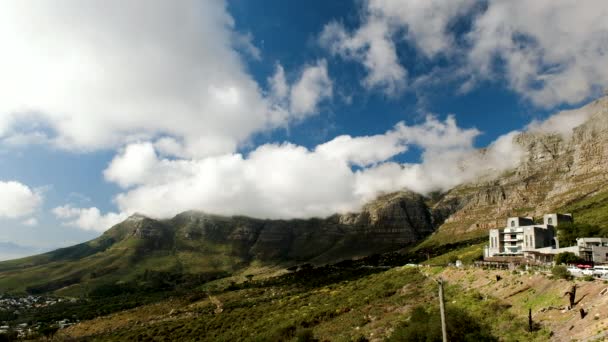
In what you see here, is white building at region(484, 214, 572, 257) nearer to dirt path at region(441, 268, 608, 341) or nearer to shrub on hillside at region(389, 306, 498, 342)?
dirt path at region(441, 268, 608, 341)

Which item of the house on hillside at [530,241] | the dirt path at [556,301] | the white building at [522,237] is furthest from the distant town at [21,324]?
the white building at [522,237]

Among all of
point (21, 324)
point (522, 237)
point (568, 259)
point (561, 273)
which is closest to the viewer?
point (561, 273)

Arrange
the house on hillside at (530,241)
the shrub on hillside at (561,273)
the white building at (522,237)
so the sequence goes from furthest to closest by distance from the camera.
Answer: the white building at (522,237) → the house on hillside at (530,241) → the shrub on hillside at (561,273)

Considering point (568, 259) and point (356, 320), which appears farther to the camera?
point (568, 259)

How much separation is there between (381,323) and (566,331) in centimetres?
2230

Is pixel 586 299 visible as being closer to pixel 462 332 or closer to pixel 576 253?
pixel 462 332

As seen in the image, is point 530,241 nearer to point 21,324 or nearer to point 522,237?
point 522,237

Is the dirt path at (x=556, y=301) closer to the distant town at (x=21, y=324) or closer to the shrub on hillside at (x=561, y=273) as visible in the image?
the shrub on hillside at (x=561, y=273)

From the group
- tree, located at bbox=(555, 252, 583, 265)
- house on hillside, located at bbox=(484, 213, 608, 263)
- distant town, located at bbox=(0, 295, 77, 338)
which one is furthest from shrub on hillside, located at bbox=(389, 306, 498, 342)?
distant town, located at bbox=(0, 295, 77, 338)

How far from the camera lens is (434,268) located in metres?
72.8

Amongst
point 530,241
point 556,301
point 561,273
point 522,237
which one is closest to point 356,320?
point 561,273

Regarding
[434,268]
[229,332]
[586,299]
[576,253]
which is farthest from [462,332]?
[576,253]

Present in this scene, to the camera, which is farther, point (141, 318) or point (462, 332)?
point (141, 318)

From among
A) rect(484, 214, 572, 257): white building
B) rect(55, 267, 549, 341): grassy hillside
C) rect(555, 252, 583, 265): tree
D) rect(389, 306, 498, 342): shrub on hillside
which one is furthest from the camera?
rect(484, 214, 572, 257): white building
